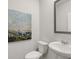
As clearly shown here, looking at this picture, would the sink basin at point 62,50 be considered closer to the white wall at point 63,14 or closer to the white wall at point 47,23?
the white wall at point 47,23

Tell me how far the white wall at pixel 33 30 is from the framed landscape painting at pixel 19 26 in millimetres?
119

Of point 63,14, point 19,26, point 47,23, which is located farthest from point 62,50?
point 19,26

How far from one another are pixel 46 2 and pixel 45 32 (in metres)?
0.88

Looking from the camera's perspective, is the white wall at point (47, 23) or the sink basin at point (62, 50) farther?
the white wall at point (47, 23)

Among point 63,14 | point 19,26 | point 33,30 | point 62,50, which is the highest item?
point 63,14

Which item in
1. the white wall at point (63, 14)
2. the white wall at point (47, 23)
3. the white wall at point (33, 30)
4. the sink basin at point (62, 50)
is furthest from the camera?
the white wall at point (33, 30)

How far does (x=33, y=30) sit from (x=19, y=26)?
20.2 inches

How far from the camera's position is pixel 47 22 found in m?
2.52

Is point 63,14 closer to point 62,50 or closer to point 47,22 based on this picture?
point 47,22

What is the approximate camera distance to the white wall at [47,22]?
89.4 inches

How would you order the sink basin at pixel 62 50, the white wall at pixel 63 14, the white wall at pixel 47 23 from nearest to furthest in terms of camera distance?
the sink basin at pixel 62 50, the white wall at pixel 63 14, the white wall at pixel 47 23

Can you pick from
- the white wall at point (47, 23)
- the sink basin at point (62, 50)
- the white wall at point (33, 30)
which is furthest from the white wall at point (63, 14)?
the white wall at point (33, 30)
